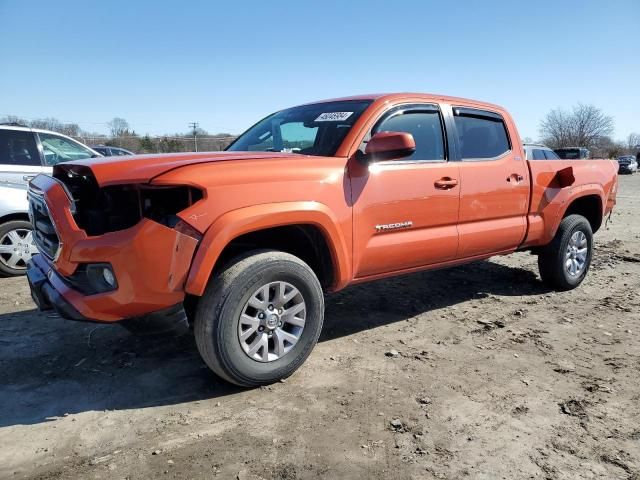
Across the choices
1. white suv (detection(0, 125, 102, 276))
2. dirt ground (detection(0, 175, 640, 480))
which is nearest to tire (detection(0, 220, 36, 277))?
white suv (detection(0, 125, 102, 276))

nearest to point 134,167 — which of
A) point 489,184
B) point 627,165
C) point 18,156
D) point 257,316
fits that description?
point 257,316

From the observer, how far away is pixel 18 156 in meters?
5.85

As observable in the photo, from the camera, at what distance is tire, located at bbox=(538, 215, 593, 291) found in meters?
5.14

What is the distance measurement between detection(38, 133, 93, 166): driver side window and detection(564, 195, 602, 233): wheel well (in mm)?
6168

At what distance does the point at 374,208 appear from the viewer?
11.3 feet

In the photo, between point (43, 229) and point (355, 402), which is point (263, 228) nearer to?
point (355, 402)

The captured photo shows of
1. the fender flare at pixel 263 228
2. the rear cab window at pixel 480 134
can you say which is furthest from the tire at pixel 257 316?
the rear cab window at pixel 480 134

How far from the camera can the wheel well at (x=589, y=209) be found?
5.52 metres

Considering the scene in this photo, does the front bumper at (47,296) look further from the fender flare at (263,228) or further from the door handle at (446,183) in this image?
the door handle at (446,183)

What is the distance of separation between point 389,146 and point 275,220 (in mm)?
950

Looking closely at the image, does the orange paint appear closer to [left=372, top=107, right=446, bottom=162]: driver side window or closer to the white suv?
[left=372, top=107, right=446, bottom=162]: driver side window

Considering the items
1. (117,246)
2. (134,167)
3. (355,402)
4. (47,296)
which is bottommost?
(355,402)

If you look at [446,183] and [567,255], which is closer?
[446,183]

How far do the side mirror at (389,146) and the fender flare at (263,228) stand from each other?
0.55 metres
